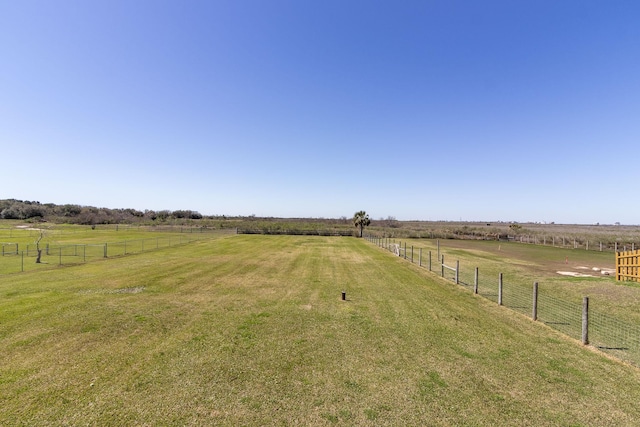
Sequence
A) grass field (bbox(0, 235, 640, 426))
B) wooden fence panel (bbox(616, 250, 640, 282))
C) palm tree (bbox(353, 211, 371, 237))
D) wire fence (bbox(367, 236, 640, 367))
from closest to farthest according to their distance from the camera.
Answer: grass field (bbox(0, 235, 640, 426)), wire fence (bbox(367, 236, 640, 367)), wooden fence panel (bbox(616, 250, 640, 282)), palm tree (bbox(353, 211, 371, 237))

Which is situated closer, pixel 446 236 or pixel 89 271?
pixel 89 271

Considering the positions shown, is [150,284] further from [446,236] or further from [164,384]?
[446,236]

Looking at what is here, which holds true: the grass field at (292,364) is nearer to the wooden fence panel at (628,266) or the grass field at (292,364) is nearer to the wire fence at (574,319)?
the wire fence at (574,319)

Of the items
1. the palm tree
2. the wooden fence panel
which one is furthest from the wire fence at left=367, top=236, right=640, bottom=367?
the palm tree

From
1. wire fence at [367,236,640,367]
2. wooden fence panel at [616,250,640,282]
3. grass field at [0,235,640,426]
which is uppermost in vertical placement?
wooden fence panel at [616,250,640,282]

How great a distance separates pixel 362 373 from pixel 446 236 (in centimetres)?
6827

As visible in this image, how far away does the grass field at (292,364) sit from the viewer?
5.23 metres

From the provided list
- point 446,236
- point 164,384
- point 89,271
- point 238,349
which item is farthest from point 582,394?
point 446,236

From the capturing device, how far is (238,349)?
25.7 ft

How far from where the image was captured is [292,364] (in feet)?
23.2

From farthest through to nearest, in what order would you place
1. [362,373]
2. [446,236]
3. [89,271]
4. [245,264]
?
[446,236] < [245,264] < [89,271] < [362,373]

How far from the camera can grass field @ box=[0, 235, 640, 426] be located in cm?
523

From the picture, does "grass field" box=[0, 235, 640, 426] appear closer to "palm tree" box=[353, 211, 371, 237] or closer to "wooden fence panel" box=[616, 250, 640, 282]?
"wooden fence panel" box=[616, 250, 640, 282]

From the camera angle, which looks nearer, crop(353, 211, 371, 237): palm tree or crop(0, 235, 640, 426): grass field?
crop(0, 235, 640, 426): grass field
